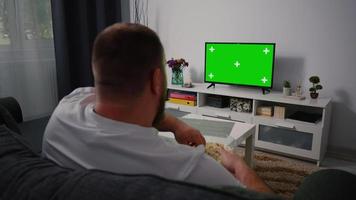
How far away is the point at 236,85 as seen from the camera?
3357 mm

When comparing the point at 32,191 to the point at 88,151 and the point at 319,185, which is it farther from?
the point at 319,185

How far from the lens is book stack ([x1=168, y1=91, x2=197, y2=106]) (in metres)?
3.38

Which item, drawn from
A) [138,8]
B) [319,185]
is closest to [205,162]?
[319,185]

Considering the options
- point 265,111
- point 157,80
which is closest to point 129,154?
point 157,80

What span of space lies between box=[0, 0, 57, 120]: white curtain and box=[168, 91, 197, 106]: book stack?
135 cm

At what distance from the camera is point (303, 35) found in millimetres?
3014

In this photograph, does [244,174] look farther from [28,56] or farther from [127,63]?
[28,56]

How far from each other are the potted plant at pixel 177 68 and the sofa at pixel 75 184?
9.18ft

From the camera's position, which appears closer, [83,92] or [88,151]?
[88,151]

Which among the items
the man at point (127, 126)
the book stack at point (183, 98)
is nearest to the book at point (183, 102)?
the book stack at point (183, 98)

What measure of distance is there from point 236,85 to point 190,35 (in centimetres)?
88

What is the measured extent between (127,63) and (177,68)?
2779mm

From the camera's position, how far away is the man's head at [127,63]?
2.60 feet

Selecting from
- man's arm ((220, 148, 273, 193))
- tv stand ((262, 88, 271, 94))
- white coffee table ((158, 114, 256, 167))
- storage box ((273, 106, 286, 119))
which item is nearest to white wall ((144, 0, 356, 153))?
tv stand ((262, 88, 271, 94))
